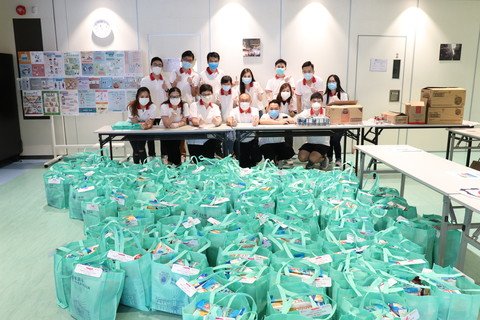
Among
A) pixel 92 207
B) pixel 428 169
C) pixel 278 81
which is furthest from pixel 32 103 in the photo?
pixel 428 169

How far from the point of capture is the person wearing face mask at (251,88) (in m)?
5.61

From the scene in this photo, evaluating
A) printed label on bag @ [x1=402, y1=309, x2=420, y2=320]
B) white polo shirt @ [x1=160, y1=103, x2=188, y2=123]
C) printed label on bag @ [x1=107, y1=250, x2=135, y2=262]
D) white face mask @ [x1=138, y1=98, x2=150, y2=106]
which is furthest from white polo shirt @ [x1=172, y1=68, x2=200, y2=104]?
printed label on bag @ [x1=402, y1=309, x2=420, y2=320]

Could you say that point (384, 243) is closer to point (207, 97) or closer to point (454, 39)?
point (207, 97)

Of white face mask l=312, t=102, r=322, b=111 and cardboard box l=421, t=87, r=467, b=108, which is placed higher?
cardboard box l=421, t=87, r=467, b=108

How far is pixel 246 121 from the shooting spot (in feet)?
17.2

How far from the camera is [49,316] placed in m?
2.29

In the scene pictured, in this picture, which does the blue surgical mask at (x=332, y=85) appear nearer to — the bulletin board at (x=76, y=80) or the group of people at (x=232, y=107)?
the group of people at (x=232, y=107)

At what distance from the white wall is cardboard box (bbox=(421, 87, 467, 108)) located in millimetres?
1634

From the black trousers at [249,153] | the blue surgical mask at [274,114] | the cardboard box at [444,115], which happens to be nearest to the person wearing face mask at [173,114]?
the black trousers at [249,153]

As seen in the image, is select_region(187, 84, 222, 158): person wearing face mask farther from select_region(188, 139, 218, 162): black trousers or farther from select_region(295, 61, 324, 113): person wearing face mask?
select_region(295, 61, 324, 113): person wearing face mask

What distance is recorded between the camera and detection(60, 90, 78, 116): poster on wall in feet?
20.7

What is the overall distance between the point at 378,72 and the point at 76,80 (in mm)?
4869

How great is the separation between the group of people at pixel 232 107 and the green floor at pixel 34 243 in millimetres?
1268

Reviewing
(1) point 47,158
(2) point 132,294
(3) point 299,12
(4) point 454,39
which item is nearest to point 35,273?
(2) point 132,294
